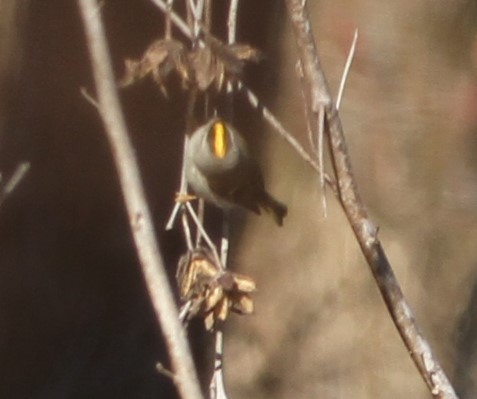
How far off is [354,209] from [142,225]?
28 cm

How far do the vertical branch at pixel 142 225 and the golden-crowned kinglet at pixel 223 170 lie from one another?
67 cm

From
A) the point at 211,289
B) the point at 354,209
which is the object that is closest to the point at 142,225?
the point at 354,209

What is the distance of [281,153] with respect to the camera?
3.02 metres

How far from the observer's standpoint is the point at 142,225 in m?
1.51

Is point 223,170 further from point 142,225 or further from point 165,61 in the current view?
point 142,225

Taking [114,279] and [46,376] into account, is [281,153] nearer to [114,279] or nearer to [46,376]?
[114,279]

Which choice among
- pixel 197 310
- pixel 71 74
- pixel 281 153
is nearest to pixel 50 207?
pixel 71 74

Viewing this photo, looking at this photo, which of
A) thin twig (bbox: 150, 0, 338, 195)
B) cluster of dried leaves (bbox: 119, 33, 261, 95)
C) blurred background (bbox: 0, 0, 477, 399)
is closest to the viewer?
thin twig (bbox: 150, 0, 338, 195)

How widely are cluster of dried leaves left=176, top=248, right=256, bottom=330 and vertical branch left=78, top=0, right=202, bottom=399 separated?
A: 0.37 m

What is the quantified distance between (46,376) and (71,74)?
2.63ft

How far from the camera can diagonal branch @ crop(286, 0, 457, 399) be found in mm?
1573

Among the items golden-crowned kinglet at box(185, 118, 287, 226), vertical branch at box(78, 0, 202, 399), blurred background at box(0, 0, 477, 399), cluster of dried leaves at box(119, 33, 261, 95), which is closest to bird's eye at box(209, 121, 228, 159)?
golden-crowned kinglet at box(185, 118, 287, 226)

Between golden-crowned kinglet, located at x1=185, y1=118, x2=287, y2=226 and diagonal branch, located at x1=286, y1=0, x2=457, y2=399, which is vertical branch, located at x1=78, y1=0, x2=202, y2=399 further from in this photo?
golden-crowned kinglet, located at x1=185, y1=118, x2=287, y2=226

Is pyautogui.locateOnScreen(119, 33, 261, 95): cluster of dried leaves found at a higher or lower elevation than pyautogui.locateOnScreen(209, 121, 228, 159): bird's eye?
higher
